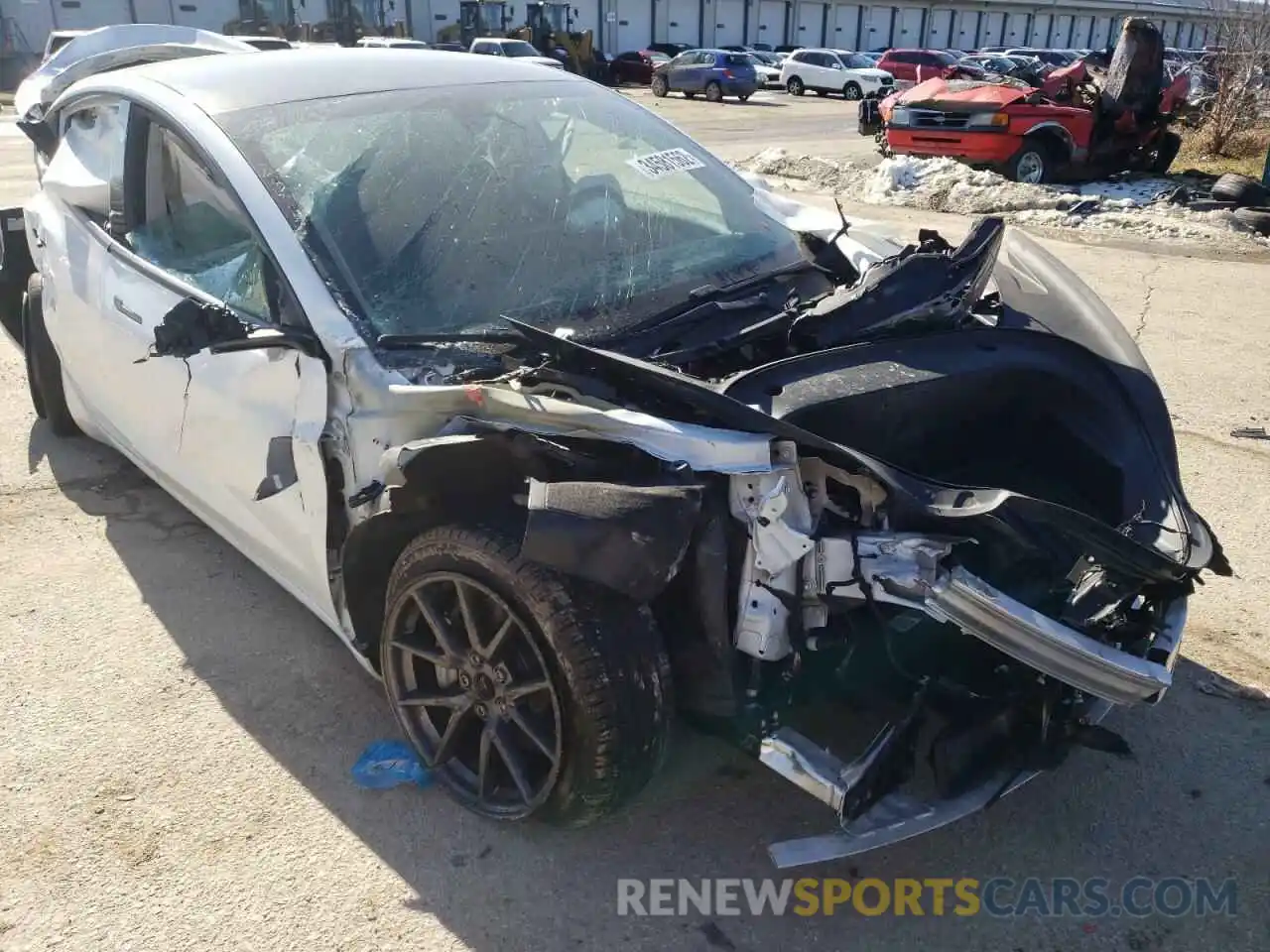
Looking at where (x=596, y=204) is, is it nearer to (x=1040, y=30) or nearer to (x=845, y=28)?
(x=845, y=28)

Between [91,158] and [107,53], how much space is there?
53.4 inches

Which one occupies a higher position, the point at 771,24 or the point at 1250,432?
the point at 771,24

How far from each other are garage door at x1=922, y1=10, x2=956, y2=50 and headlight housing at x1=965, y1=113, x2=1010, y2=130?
1979 inches

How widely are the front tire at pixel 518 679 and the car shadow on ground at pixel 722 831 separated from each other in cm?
16

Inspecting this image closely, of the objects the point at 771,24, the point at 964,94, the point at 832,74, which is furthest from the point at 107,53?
the point at 771,24

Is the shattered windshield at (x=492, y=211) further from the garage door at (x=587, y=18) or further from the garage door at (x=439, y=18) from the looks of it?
the garage door at (x=587, y=18)

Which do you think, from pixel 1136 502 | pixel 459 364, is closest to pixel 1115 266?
pixel 1136 502

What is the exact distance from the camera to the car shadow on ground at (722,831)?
238cm

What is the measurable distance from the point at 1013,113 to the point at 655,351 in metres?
11.9

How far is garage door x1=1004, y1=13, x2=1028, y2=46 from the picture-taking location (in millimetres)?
62219

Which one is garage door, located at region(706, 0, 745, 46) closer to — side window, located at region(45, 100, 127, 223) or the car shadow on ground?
side window, located at region(45, 100, 127, 223)

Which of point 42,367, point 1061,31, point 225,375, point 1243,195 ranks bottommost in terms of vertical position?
point 1243,195

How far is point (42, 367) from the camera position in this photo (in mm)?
4781

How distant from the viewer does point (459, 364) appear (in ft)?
8.87
